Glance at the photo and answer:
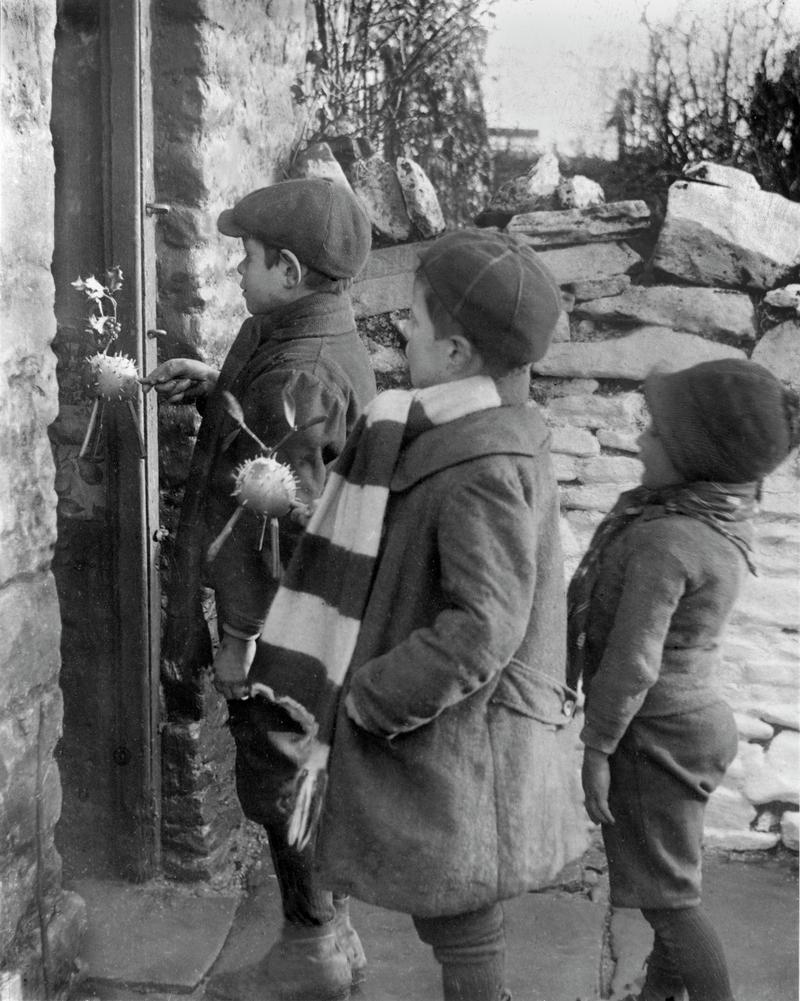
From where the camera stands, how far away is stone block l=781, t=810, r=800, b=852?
3.80m

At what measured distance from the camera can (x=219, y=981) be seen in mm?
3020

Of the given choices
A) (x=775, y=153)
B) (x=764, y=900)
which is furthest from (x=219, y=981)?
(x=775, y=153)

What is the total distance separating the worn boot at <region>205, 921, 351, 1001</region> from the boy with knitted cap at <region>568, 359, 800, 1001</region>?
84cm

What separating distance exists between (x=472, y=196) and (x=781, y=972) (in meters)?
2.63

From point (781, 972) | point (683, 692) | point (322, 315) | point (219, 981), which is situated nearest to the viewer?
point (683, 692)

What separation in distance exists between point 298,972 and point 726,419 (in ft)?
5.78

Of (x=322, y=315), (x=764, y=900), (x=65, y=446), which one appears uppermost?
(x=322, y=315)

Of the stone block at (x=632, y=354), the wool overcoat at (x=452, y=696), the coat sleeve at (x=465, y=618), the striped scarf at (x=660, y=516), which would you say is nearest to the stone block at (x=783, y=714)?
the stone block at (x=632, y=354)

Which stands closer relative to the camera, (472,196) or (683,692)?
(683,692)

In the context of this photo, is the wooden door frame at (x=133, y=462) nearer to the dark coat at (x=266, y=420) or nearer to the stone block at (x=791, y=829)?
the dark coat at (x=266, y=420)

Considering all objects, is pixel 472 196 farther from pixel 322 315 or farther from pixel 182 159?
pixel 322 315

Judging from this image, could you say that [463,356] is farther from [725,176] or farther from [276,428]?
[725,176]

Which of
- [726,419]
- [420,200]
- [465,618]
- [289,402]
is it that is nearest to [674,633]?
[726,419]

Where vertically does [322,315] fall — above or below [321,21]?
below
